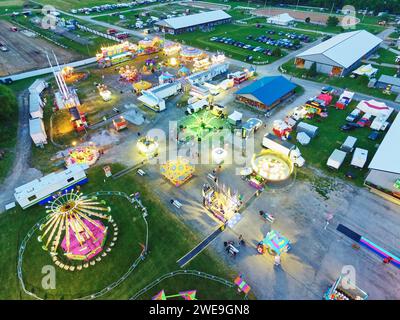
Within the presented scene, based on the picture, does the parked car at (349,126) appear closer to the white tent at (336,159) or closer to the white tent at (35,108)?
the white tent at (336,159)

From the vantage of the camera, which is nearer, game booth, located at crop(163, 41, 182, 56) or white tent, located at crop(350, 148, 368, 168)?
white tent, located at crop(350, 148, 368, 168)

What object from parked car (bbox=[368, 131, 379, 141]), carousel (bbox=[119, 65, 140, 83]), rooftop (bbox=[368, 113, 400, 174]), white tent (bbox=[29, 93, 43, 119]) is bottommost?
white tent (bbox=[29, 93, 43, 119])

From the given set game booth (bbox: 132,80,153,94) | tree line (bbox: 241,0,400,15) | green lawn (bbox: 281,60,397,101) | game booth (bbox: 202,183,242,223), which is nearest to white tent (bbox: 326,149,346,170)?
game booth (bbox: 202,183,242,223)

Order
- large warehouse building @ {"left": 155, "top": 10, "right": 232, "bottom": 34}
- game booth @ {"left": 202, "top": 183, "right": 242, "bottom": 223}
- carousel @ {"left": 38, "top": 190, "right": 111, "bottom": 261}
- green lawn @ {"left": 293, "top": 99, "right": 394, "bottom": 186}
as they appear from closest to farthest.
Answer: carousel @ {"left": 38, "top": 190, "right": 111, "bottom": 261}
game booth @ {"left": 202, "top": 183, "right": 242, "bottom": 223}
green lawn @ {"left": 293, "top": 99, "right": 394, "bottom": 186}
large warehouse building @ {"left": 155, "top": 10, "right": 232, "bottom": 34}

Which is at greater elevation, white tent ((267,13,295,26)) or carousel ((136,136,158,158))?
white tent ((267,13,295,26))

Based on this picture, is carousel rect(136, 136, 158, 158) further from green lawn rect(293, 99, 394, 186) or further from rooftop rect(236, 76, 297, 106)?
green lawn rect(293, 99, 394, 186)

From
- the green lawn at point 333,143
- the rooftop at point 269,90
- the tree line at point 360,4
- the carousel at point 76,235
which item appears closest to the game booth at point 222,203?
the carousel at point 76,235
